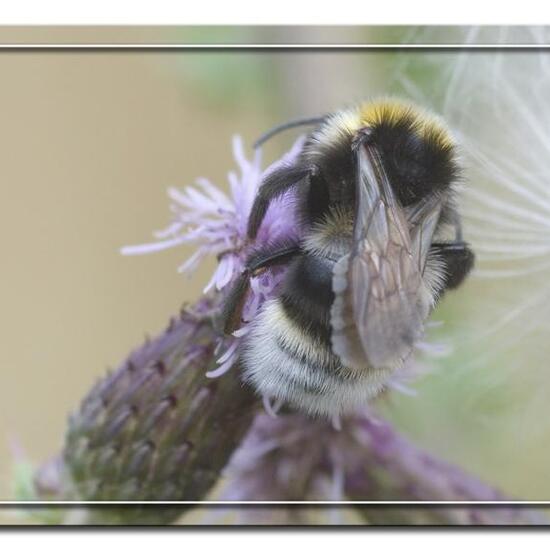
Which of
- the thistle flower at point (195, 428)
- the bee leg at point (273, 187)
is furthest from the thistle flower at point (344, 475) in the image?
the bee leg at point (273, 187)

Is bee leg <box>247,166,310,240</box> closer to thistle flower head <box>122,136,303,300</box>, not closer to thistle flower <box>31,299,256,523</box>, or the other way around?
thistle flower head <box>122,136,303,300</box>

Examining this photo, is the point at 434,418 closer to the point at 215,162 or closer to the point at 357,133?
the point at 215,162

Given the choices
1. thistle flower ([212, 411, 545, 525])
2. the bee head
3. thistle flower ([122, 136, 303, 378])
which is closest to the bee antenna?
thistle flower ([122, 136, 303, 378])
